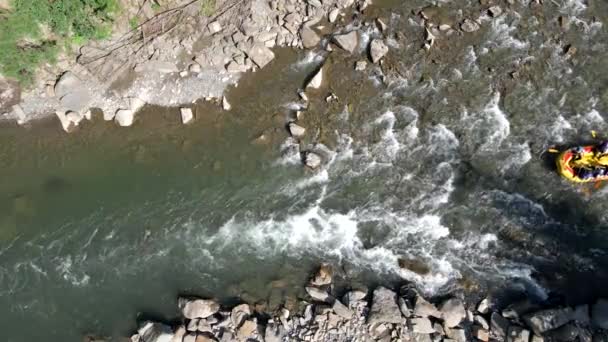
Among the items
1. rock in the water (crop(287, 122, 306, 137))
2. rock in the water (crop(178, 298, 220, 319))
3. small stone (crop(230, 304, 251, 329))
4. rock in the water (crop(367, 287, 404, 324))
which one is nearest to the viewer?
rock in the water (crop(367, 287, 404, 324))

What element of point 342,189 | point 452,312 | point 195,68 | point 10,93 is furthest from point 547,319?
point 10,93

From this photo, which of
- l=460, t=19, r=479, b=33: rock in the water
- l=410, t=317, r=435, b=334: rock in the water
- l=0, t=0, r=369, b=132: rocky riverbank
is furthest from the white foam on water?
l=410, t=317, r=435, b=334: rock in the water

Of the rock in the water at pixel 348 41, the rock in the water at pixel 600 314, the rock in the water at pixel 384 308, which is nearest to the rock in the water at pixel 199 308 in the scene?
the rock in the water at pixel 384 308

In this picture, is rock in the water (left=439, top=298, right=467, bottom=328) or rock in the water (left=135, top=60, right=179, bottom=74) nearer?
rock in the water (left=439, top=298, right=467, bottom=328)

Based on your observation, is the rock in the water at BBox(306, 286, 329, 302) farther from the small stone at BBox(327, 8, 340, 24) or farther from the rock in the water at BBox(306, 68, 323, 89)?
the small stone at BBox(327, 8, 340, 24)

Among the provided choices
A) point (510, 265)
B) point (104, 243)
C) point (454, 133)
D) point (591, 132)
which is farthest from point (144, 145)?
point (591, 132)

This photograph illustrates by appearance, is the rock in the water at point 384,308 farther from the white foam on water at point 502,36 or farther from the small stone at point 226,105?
the white foam on water at point 502,36
